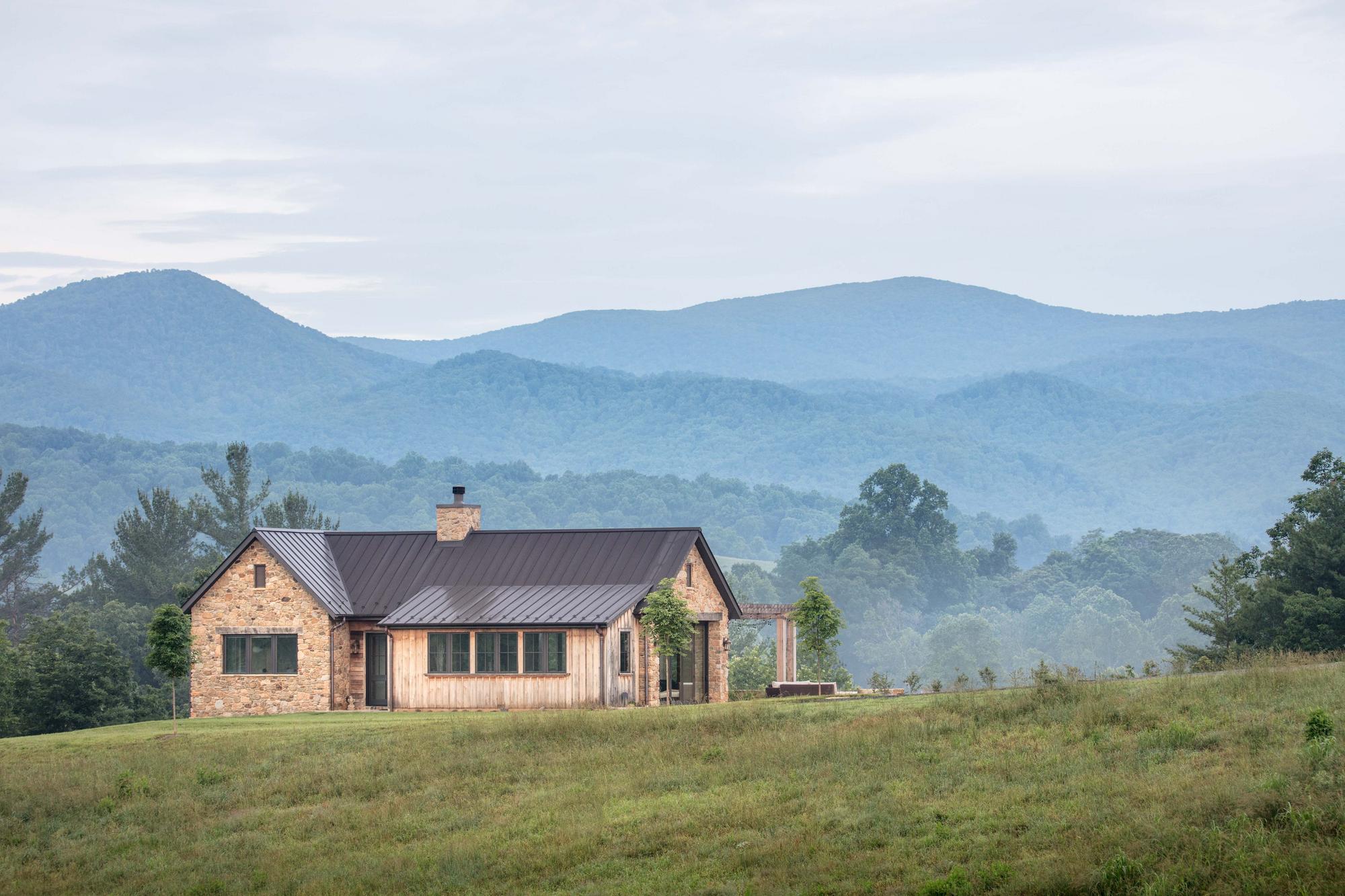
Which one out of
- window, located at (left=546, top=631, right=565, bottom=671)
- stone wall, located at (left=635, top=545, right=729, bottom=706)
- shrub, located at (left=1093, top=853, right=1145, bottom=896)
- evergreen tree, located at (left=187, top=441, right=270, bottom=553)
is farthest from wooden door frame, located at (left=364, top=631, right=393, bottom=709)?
evergreen tree, located at (left=187, top=441, right=270, bottom=553)

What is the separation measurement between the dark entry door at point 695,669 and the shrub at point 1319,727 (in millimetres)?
20531

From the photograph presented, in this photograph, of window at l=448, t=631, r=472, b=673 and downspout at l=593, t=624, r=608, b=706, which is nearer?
downspout at l=593, t=624, r=608, b=706

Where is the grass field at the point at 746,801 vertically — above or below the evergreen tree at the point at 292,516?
below

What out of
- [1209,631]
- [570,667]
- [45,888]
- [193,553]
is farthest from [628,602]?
[193,553]

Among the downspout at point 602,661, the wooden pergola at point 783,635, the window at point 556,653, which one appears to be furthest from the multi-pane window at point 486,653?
the wooden pergola at point 783,635

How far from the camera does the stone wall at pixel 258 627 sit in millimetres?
40188

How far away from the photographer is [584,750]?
2722 cm

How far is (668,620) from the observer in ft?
121

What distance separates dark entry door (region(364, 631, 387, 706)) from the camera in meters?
40.6

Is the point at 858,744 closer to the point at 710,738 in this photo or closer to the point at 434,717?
the point at 710,738

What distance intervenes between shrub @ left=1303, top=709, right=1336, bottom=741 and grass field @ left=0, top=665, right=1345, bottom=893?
0.27 m

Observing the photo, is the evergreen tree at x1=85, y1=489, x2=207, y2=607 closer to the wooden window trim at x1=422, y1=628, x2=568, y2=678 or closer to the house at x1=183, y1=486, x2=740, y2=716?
the house at x1=183, y1=486, x2=740, y2=716

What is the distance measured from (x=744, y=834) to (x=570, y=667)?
1663cm

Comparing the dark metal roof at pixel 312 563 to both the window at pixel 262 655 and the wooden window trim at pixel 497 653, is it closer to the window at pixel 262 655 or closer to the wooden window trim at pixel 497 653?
the window at pixel 262 655
